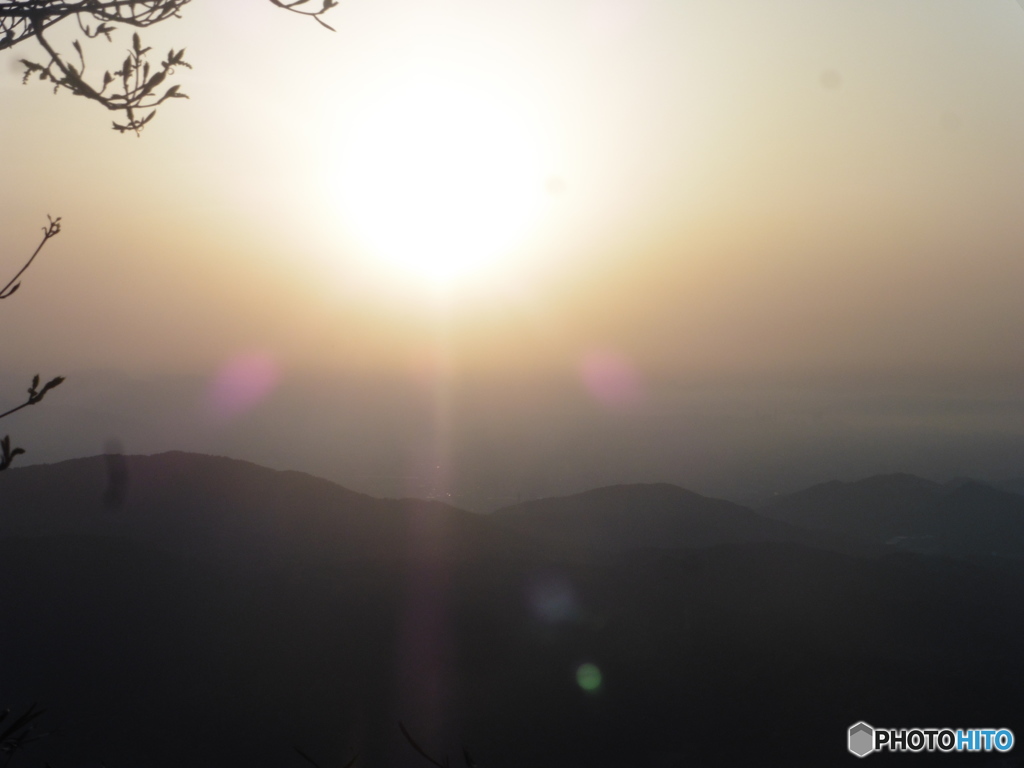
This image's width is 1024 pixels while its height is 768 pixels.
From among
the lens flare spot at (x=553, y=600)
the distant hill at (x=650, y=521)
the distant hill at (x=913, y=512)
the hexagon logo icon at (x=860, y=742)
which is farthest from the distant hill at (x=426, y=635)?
the distant hill at (x=913, y=512)

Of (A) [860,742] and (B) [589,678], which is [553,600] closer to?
(B) [589,678]

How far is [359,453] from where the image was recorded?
12325 cm

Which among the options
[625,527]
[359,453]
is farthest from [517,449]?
[625,527]

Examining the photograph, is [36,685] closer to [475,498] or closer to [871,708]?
[871,708]

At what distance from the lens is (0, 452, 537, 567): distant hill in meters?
A: 39.9

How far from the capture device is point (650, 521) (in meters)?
70.9

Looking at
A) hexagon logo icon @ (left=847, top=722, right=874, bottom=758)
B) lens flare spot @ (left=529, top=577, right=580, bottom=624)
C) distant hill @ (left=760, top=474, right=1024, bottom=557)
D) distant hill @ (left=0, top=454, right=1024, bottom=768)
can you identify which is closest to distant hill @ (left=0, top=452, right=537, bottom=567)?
distant hill @ (left=0, top=454, right=1024, bottom=768)

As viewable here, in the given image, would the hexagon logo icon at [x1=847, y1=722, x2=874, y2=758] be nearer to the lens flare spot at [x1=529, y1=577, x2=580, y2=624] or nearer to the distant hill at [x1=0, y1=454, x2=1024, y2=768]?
the distant hill at [x1=0, y1=454, x2=1024, y2=768]

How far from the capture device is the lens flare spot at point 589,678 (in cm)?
3025

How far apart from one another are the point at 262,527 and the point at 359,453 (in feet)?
270

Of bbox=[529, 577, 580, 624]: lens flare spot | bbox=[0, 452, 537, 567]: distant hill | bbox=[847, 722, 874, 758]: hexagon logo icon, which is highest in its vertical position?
bbox=[0, 452, 537, 567]: distant hill

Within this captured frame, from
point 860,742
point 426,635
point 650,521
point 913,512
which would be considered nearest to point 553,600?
point 426,635

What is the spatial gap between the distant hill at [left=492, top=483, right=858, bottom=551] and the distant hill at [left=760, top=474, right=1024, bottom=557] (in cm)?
2109

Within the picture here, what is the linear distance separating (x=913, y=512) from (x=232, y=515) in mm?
93895
